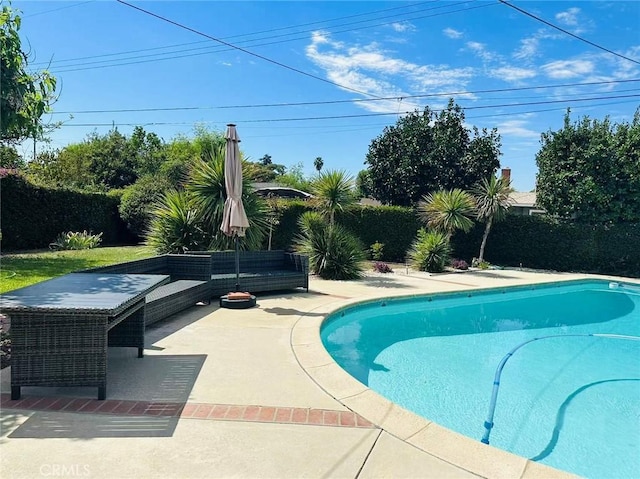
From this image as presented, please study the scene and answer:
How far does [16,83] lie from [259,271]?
5494 millimetres

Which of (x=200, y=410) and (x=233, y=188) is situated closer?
(x=200, y=410)

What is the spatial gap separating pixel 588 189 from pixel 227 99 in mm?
18124

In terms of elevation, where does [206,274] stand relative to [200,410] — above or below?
above

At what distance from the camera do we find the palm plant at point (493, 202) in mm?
15711

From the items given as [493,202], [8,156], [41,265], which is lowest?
[41,265]

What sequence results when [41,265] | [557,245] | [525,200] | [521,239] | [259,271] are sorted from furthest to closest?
1. [525,200]
2. [521,239]
3. [557,245]
4. [41,265]
5. [259,271]

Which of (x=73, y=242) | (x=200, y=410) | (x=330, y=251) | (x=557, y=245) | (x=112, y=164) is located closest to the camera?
(x=200, y=410)

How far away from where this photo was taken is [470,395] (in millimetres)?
4758

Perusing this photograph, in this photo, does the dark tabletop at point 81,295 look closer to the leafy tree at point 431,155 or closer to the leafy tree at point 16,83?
the leafy tree at point 16,83

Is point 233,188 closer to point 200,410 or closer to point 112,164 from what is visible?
point 200,410

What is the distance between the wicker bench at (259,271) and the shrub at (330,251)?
221cm

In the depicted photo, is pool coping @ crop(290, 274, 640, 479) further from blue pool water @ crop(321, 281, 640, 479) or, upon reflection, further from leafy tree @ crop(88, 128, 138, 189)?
leafy tree @ crop(88, 128, 138, 189)

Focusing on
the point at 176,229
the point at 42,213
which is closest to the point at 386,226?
the point at 176,229

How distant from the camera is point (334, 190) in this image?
11195mm
